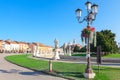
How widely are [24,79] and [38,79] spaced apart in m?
1.01

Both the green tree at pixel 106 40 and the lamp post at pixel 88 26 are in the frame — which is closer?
the lamp post at pixel 88 26

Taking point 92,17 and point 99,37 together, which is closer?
point 92,17

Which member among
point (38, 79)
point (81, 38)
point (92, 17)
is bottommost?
point (38, 79)

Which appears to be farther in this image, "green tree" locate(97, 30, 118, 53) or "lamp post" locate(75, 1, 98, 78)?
"green tree" locate(97, 30, 118, 53)

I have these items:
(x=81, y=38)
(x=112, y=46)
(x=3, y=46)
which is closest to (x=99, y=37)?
(x=112, y=46)

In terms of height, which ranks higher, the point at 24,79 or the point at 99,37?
the point at 99,37

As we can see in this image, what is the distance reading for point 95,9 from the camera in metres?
19.3

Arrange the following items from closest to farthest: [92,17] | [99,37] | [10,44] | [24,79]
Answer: [24,79] < [92,17] < [99,37] < [10,44]

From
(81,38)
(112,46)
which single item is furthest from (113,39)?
(81,38)

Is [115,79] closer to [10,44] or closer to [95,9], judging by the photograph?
[95,9]

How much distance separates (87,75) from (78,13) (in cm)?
495

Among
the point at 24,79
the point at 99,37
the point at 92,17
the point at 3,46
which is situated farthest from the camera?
the point at 3,46

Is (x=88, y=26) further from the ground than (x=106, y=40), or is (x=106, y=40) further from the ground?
(x=106, y=40)

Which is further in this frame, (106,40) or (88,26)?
(106,40)
